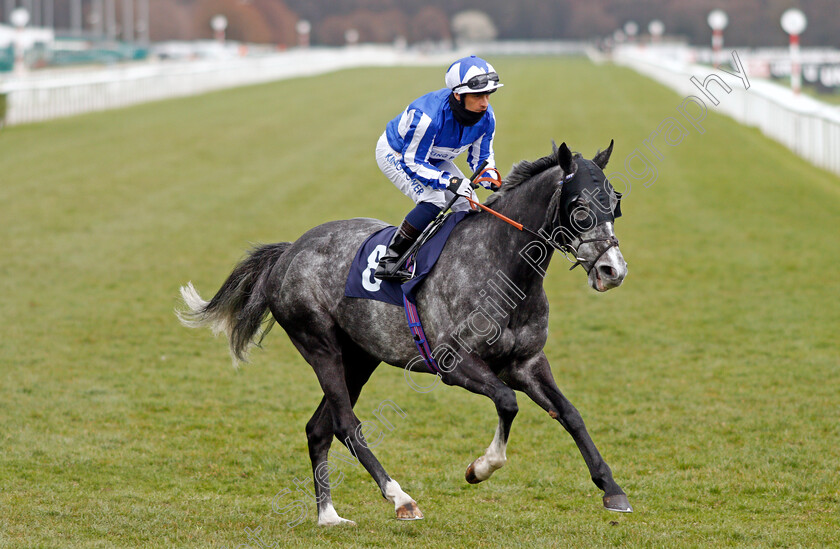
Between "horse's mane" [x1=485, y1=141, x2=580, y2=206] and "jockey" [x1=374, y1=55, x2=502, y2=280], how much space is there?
0.52 ft

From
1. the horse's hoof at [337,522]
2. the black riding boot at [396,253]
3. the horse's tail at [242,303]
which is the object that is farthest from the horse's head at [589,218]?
the horse's tail at [242,303]

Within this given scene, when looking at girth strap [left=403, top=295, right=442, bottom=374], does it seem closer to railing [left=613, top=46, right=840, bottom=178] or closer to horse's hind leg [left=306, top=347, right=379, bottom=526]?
horse's hind leg [left=306, top=347, right=379, bottom=526]

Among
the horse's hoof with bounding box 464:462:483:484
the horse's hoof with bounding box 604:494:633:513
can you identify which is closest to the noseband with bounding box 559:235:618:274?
the horse's hoof with bounding box 604:494:633:513

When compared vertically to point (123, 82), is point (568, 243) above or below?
above

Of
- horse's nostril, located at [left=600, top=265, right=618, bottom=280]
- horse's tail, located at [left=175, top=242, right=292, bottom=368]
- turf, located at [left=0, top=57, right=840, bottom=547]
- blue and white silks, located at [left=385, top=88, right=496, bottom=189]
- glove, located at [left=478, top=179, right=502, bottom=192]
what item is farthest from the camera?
horse's tail, located at [left=175, top=242, right=292, bottom=368]

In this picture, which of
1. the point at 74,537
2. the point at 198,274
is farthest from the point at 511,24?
the point at 74,537

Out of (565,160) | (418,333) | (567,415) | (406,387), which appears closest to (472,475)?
(567,415)

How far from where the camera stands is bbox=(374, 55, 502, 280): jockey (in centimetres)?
516

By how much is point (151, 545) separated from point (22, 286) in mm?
8382

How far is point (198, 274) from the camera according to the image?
507 inches

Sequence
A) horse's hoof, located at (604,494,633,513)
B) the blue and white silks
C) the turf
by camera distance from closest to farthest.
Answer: horse's hoof, located at (604,494,633,513) < the blue and white silks < the turf

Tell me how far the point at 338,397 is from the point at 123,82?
28697mm

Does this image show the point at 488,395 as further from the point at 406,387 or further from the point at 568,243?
the point at 406,387

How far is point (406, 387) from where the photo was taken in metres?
8.88
